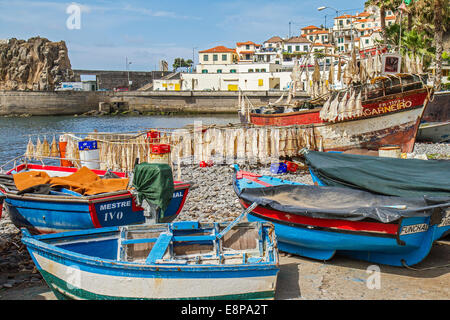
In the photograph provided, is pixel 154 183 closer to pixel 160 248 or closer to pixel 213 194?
pixel 160 248

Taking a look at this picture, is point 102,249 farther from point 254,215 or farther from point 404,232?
point 404,232

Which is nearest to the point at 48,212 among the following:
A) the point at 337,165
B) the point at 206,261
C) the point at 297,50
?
the point at 206,261

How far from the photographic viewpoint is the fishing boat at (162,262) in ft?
23.5

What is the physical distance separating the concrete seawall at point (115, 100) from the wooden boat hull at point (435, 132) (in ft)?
160

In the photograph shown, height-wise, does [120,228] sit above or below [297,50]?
below

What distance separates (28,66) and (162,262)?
109 metres

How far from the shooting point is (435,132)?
29.3m

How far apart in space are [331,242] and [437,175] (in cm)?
411

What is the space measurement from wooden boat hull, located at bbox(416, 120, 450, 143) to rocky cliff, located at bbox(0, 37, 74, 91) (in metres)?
90.5

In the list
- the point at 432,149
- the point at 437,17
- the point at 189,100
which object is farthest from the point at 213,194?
the point at 189,100

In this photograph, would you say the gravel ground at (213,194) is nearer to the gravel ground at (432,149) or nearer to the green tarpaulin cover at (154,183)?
the green tarpaulin cover at (154,183)

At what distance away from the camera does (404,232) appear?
844cm

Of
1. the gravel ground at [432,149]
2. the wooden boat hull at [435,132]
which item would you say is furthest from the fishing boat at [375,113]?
the wooden boat hull at [435,132]

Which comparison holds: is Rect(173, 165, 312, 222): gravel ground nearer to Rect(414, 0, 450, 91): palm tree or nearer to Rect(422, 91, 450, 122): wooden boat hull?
Rect(422, 91, 450, 122): wooden boat hull
